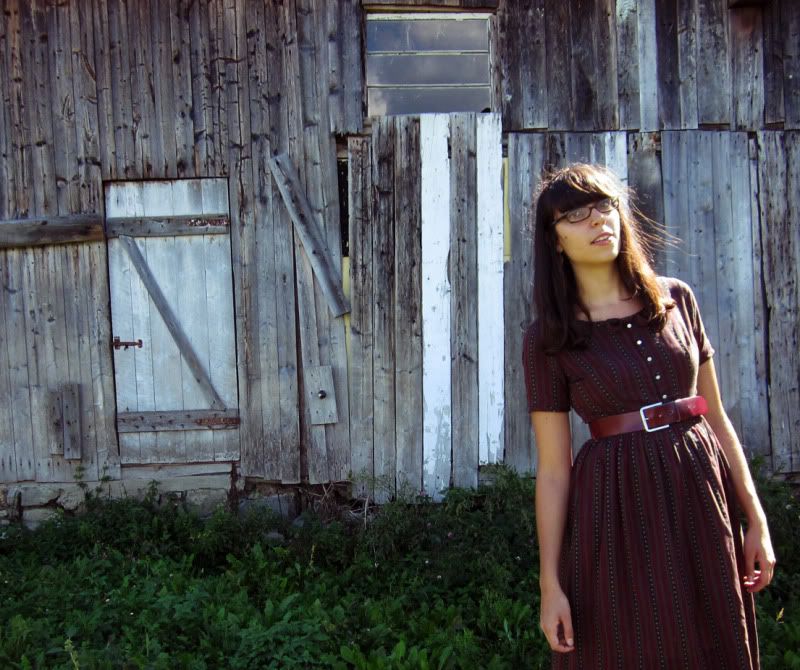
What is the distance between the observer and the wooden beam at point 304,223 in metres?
5.36

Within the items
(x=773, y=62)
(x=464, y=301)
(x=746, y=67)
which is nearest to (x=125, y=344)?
(x=464, y=301)

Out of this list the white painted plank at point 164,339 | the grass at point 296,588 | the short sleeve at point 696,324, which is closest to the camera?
the short sleeve at point 696,324

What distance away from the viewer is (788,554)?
472cm

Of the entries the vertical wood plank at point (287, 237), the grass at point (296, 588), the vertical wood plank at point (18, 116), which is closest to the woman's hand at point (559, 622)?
the grass at point (296, 588)

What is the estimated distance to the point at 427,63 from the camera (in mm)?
5477

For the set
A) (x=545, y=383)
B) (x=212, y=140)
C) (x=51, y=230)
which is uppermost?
(x=212, y=140)

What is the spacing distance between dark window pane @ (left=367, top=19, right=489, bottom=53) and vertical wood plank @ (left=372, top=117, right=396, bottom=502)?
1.90ft

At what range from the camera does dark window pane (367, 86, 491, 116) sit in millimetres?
5441

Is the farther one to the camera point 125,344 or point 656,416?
point 125,344

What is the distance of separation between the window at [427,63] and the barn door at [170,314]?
139cm

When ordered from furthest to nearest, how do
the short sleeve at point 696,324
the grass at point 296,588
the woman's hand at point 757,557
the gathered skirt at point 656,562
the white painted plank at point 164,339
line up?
1. the white painted plank at point 164,339
2. the grass at point 296,588
3. the short sleeve at point 696,324
4. the woman's hand at point 757,557
5. the gathered skirt at point 656,562

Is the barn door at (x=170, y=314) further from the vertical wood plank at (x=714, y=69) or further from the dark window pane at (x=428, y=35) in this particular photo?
the vertical wood plank at (x=714, y=69)

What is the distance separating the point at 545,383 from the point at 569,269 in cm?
35

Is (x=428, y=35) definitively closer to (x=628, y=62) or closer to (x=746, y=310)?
(x=628, y=62)
